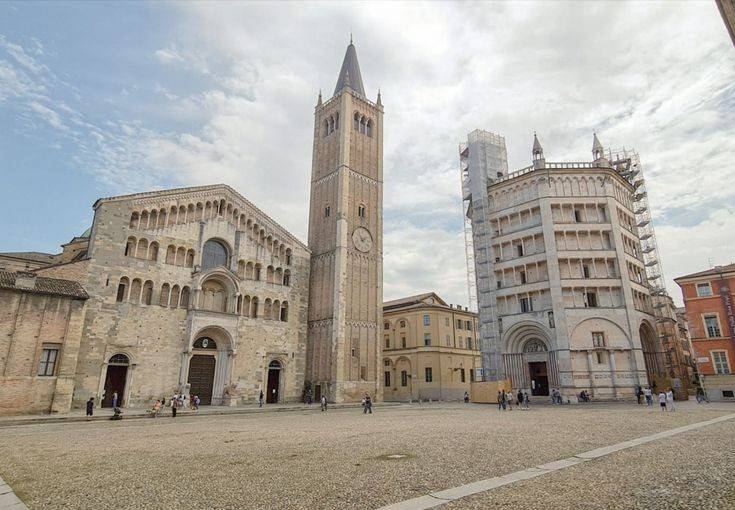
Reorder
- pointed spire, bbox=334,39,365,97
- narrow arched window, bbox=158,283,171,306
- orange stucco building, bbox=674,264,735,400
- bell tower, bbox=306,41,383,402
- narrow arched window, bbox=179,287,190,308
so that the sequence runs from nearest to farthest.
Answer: narrow arched window, bbox=158,283,171,306
narrow arched window, bbox=179,287,190,308
orange stucco building, bbox=674,264,735,400
bell tower, bbox=306,41,383,402
pointed spire, bbox=334,39,365,97

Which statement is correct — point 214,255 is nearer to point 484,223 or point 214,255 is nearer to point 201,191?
point 201,191

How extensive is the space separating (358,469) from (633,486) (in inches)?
202

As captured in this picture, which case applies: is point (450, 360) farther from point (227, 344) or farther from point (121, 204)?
point (121, 204)

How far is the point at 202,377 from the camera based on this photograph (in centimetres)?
3231

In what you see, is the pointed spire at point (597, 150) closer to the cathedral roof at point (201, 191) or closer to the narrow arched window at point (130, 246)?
the cathedral roof at point (201, 191)

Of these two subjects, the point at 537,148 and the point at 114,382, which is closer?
the point at 114,382

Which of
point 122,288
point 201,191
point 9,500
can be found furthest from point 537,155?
point 9,500

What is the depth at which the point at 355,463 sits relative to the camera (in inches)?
381

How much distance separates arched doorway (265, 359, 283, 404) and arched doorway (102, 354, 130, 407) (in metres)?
11.0

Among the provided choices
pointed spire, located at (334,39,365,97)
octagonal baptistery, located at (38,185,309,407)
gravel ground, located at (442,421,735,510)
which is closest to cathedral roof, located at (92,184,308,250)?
octagonal baptistery, located at (38,185,309,407)

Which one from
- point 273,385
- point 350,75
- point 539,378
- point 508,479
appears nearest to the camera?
point 508,479

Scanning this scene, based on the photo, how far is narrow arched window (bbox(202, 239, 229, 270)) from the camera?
3400 centimetres

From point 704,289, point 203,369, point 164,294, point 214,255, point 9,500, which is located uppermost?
point 214,255

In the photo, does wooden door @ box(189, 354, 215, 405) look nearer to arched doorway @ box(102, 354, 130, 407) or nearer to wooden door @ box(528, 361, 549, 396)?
arched doorway @ box(102, 354, 130, 407)
